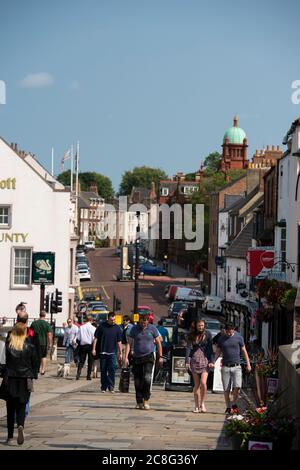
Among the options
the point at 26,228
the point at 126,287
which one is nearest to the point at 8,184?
the point at 26,228

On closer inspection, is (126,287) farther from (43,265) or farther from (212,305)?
(43,265)

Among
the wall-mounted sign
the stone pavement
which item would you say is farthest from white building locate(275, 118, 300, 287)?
the stone pavement

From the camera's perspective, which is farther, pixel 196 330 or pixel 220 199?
pixel 220 199

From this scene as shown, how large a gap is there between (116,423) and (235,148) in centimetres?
14901

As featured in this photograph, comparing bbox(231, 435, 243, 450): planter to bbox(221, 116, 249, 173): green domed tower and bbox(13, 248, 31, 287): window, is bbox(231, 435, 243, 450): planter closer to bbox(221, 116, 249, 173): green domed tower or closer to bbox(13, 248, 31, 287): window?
bbox(13, 248, 31, 287): window

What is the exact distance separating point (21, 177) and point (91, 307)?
16.3 m

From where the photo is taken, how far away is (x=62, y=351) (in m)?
44.8

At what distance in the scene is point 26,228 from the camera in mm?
52438

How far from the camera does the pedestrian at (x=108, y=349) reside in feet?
73.3

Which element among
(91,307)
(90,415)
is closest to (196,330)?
(90,415)

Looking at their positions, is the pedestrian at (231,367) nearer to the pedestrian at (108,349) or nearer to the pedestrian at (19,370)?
the pedestrian at (108,349)

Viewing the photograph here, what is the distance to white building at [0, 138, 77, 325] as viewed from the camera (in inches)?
2039
